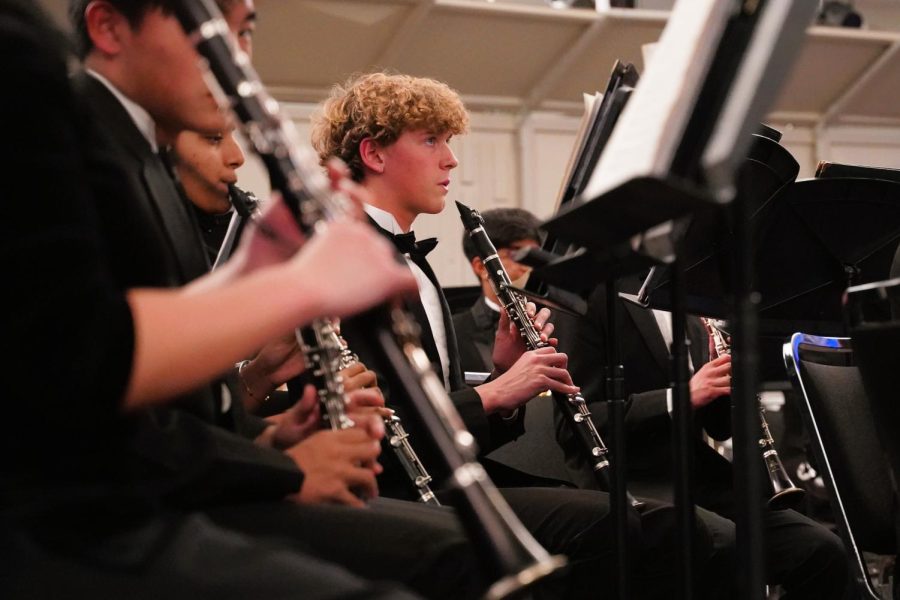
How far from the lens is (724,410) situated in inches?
116

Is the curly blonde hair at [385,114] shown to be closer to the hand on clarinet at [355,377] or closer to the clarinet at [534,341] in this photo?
the clarinet at [534,341]

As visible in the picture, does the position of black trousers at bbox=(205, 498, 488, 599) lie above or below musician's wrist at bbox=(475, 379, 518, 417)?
below

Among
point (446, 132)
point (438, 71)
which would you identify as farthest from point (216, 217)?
point (438, 71)

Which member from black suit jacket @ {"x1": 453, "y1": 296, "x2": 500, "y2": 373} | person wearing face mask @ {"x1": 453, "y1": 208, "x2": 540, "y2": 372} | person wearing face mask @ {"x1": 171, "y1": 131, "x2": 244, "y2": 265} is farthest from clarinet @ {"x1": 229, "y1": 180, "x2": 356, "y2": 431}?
black suit jacket @ {"x1": 453, "y1": 296, "x2": 500, "y2": 373}

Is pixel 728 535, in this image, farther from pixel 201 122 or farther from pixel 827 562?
pixel 201 122

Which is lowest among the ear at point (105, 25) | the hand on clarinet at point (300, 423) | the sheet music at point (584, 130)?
the hand on clarinet at point (300, 423)

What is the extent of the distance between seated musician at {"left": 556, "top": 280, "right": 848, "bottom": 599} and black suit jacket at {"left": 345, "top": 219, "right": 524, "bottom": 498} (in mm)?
300

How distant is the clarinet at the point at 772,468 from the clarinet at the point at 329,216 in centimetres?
162

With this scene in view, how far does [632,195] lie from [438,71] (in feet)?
14.4

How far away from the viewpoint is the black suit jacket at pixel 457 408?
219cm

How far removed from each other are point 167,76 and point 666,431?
1.96 metres

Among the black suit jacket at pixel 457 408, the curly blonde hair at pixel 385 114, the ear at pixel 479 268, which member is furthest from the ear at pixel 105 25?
the ear at pixel 479 268

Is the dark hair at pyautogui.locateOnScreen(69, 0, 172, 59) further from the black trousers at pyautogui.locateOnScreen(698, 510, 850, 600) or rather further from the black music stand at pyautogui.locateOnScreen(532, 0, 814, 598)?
the black trousers at pyautogui.locateOnScreen(698, 510, 850, 600)

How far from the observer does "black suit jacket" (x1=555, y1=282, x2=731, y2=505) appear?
2.84 m
